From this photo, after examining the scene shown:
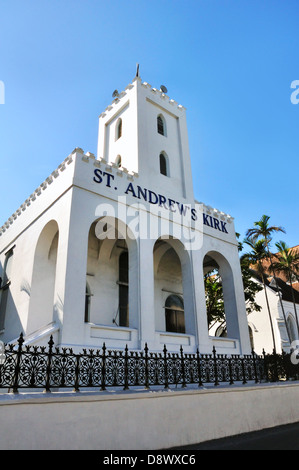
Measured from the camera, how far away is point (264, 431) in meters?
8.33

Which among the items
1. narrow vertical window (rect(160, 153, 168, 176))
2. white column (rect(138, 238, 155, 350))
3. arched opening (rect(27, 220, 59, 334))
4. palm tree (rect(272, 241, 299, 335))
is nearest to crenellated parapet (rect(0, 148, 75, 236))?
arched opening (rect(27, 220, 59, 334))

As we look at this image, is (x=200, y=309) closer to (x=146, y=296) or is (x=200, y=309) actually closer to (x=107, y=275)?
(x=146, y=296)

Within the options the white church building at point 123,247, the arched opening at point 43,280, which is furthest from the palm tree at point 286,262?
the arched opening at point 43,280

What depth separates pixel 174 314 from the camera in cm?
1692

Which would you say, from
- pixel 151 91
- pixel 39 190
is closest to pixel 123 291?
pixel 39 190

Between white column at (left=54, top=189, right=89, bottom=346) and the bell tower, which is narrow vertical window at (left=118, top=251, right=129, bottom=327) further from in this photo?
white column at (left=54, top=189, right=89, bottom=346)

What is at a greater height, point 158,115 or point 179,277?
point 158,115

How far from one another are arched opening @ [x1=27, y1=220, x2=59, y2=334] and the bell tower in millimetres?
4523

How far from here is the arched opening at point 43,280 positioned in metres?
11.9

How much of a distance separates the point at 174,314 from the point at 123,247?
182 inches
